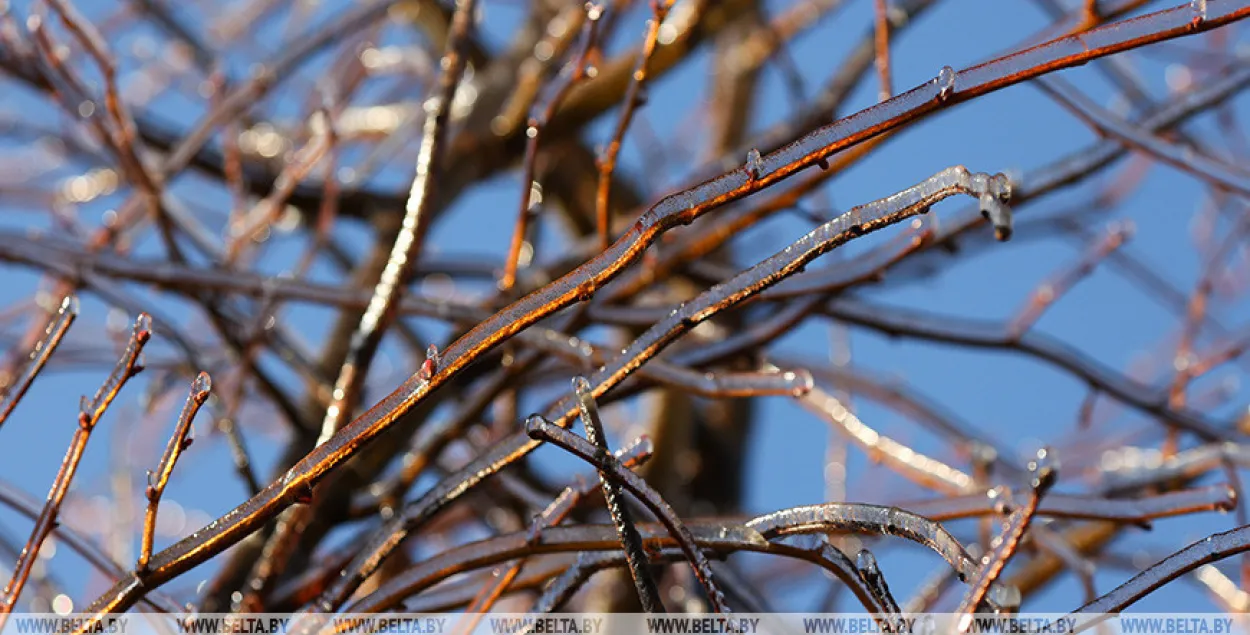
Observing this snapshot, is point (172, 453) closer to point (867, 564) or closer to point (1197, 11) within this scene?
point (867, 564)

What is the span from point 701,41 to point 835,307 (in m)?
1.27

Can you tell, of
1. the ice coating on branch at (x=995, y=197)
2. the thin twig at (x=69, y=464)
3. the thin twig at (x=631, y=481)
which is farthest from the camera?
the thin twig at (x=69, y=464)

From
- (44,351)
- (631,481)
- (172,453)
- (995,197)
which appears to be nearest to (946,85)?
(995,197)

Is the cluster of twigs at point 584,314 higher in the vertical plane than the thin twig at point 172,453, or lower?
higher

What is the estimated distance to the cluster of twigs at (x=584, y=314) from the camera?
3.27 feet

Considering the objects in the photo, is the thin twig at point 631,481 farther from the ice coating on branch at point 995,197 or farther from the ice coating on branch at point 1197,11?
the ice coating on branch at point 1197,11

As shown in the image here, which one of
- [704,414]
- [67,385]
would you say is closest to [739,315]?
[704,414]

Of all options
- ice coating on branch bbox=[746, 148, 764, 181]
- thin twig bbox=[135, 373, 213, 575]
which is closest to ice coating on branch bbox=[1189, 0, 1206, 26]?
ice coating on branch bbox=[746, 148, 764, 181]

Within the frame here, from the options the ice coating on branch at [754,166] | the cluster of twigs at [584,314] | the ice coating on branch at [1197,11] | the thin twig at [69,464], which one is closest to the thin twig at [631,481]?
the cluster of twigs at [584,314]

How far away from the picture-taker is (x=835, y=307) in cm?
207

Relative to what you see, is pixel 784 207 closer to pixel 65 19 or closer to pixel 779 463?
pixel 65 19

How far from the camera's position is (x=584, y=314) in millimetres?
1879

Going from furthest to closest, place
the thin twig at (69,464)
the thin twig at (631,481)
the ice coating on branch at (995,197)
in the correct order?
the thin twig at (69,464)
the thin twig at (631,481)
the ice coating on branch at (995,197)

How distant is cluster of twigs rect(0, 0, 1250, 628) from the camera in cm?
100
